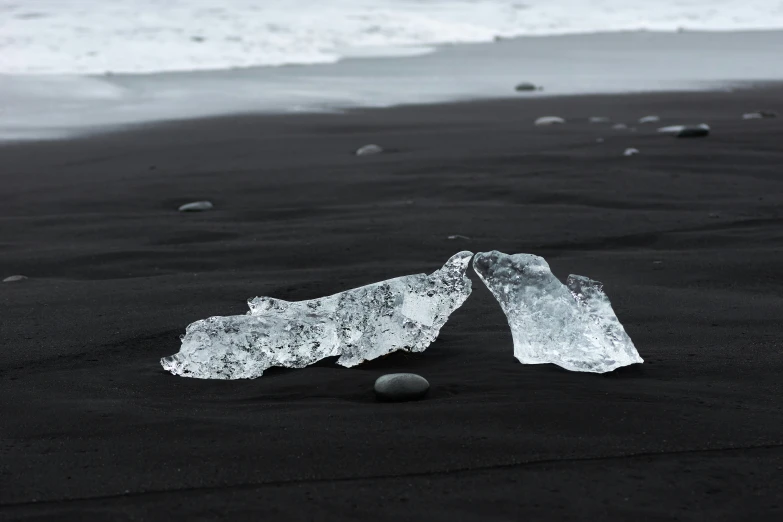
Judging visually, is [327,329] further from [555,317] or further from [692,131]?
[692,131]

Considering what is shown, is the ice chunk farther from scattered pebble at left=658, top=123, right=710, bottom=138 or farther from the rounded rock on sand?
scattered pebble at left=658, top=123, right=710, bottom=138

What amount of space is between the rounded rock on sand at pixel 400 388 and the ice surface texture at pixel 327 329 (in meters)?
0.25

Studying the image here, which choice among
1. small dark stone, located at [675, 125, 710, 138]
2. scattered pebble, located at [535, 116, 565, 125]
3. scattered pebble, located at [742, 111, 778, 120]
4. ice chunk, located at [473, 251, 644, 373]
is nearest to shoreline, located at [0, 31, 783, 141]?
scattered pebble, located at [535, 116, 565, 125]

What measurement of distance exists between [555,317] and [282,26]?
11688mm

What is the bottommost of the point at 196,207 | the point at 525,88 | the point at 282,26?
the point at 196,207

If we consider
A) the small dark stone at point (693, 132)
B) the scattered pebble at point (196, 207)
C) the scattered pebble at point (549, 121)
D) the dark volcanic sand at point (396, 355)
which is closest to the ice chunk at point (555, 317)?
the dark volcanic sand at point (396, 355)

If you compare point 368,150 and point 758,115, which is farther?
point 758,115

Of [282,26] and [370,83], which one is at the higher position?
[282,26]

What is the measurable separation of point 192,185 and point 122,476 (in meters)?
3.39

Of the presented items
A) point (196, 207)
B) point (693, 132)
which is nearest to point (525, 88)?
point (693, 132)

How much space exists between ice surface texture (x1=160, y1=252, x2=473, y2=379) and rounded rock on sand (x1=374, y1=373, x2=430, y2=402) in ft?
0.82

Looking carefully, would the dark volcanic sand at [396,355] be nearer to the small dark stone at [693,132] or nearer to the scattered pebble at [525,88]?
the small dark stone at [693,132]

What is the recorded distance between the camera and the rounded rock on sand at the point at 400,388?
2180 mm

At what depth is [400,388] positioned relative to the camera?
2.19 m
